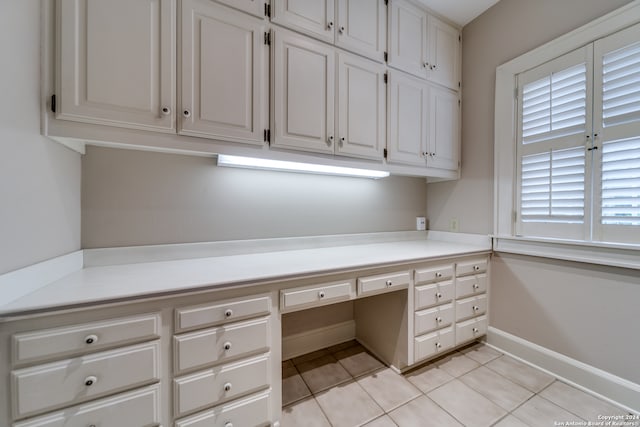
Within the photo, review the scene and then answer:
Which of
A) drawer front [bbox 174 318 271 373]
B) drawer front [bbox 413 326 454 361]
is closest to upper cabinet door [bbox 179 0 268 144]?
drawer front [bbox 174 318 271 373]

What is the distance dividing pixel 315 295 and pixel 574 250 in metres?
1.75

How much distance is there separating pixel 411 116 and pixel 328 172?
80 cm

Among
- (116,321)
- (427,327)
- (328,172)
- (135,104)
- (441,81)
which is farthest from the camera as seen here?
(441,81)

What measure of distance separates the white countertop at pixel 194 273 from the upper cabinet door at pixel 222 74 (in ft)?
2.31

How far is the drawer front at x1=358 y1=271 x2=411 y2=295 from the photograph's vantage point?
4.62ft

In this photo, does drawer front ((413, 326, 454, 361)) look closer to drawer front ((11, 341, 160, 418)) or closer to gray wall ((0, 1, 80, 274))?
drawer front ((11, 341, 160, 418))

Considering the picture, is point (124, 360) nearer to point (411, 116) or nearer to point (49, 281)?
point (49, 281)

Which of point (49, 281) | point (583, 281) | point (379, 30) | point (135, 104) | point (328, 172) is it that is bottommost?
point (583, 281)

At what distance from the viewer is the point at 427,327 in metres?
1.67

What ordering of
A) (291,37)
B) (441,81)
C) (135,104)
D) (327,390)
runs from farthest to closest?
(441,81) < (327,390) < (291,37) < (135,104)

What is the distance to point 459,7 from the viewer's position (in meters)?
1.97

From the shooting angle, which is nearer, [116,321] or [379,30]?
[116,321]

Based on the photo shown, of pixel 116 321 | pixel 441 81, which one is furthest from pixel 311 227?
pixel 441 81

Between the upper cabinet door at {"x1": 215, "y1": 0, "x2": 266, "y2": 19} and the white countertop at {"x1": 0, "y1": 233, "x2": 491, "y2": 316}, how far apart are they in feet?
4.57
